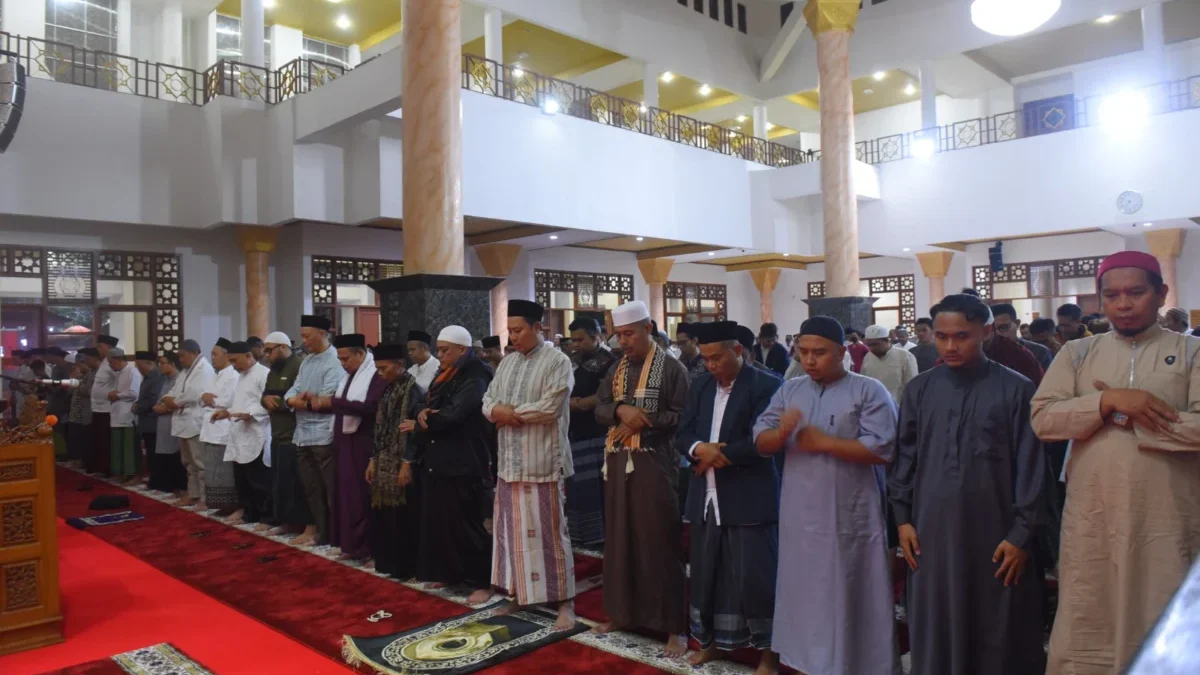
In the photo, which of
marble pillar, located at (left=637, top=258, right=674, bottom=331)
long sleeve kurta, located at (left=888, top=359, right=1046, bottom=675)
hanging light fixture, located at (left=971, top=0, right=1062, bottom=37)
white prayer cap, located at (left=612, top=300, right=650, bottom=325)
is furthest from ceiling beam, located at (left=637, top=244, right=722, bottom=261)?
long sleeve kurta, located at (left=888, top=359, right=1046, bottom=675)

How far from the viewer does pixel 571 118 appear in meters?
9.86

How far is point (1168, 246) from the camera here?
37.9 feet

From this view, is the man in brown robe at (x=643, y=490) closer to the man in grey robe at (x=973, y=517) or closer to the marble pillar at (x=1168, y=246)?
the man in grey robe at (x=973, y=517)

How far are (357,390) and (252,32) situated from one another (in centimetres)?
751

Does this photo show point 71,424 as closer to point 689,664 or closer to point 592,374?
Answer: point 592,374

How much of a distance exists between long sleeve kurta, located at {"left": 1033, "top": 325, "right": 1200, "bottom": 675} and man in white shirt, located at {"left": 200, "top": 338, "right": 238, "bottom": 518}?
508cm

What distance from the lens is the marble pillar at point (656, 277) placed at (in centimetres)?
1397

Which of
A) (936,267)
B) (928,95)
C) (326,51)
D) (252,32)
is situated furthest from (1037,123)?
(252,32)

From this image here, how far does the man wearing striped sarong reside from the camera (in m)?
3.37

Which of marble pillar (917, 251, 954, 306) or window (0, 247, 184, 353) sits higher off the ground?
marble pillar (917, 251, 954, 306)

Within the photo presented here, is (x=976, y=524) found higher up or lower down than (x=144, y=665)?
higher up

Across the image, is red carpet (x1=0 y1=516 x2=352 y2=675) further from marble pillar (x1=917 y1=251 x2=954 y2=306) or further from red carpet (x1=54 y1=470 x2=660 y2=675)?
marble pillar (x1=917 y1=251 x2=954 y2=306)

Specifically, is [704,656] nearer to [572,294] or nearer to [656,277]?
[572,294]

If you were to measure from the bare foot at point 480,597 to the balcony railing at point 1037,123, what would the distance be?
10276mm
